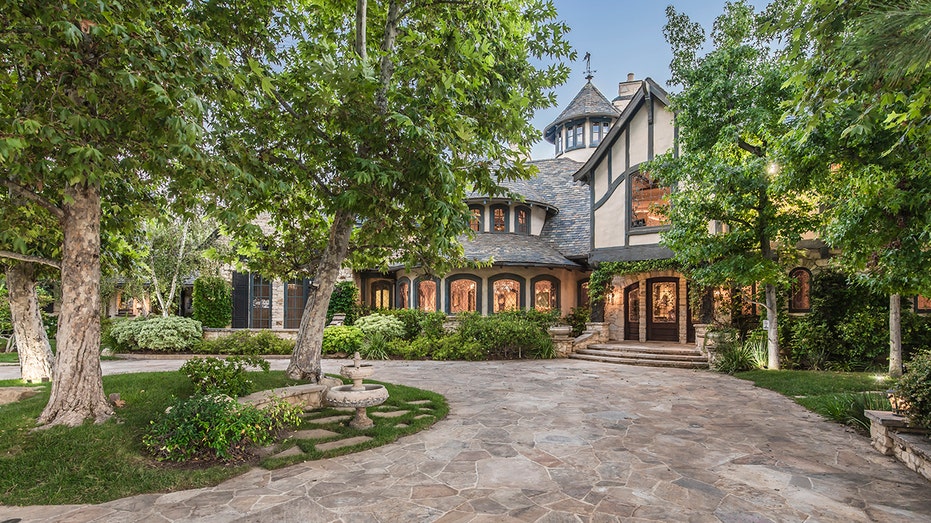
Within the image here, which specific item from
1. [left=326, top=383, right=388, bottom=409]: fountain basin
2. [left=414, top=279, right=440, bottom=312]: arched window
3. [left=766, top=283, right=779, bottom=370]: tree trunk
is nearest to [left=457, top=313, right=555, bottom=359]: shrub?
[left=414, top=279, right=440, bottom=312]: arched window

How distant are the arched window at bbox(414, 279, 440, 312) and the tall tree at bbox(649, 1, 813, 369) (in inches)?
371

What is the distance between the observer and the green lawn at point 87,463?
407 centimetres

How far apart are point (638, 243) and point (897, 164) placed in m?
8.18

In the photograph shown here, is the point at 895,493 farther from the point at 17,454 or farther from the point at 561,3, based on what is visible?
the point at 17,454

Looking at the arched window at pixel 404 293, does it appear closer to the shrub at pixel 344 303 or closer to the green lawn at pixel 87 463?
the shrub at pixel 344 303

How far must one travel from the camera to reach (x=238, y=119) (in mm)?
7168

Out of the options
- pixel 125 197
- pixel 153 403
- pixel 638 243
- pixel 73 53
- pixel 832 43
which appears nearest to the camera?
pixel 832 43

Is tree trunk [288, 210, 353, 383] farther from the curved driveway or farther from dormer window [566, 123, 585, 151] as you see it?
dormer window [566, 123, 585, 151]

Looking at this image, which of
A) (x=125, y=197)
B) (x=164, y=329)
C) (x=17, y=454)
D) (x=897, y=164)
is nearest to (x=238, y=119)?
(x=125, y=197)

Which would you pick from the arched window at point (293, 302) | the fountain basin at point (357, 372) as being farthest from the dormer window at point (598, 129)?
the fountain basin at point (357, 372)

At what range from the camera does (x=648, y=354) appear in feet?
44.7

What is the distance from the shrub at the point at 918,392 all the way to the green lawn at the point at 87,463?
6.03 meters

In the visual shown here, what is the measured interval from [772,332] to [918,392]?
6886 mm

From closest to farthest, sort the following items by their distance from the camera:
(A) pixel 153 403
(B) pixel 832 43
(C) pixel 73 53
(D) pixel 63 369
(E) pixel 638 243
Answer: (B) pixel 832 43 < (C) pixel 73 53 < (D) pixel 63 369 < (A) pixel 153 403 < (E) pixel 638 243
